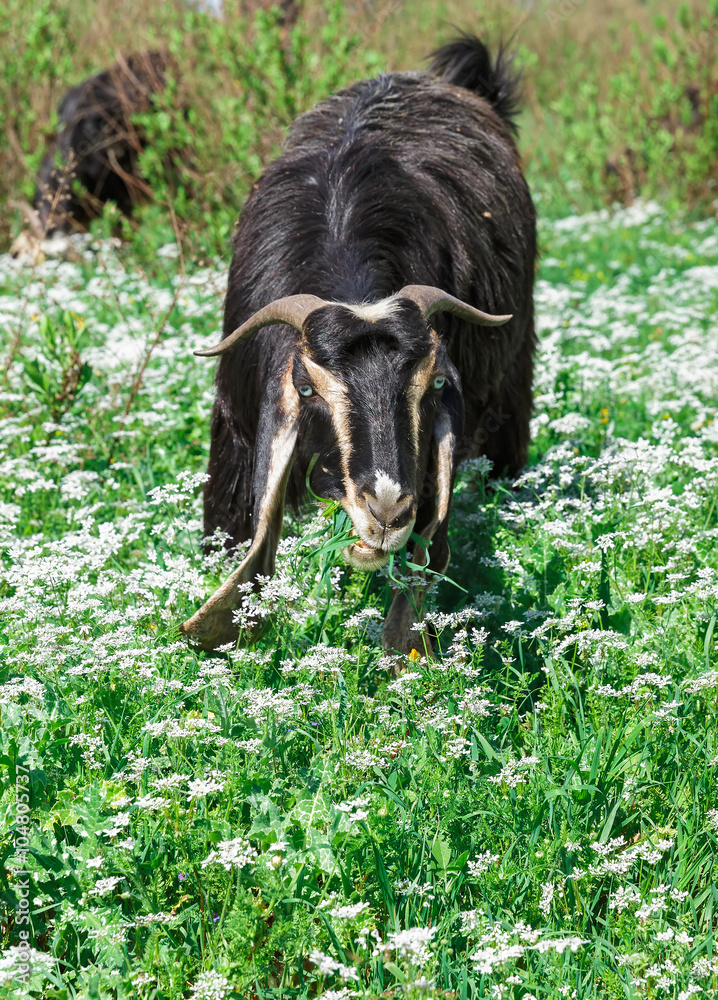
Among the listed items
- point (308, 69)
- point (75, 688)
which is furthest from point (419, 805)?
point (308, 69)

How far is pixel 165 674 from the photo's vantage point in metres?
3.27

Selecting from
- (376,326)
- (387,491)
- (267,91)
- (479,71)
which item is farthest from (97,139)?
(387,491)

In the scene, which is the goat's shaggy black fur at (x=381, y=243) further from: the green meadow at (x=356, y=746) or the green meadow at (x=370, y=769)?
the green meadow at (x=370, y=769)

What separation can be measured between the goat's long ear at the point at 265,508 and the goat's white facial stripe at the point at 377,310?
39cm

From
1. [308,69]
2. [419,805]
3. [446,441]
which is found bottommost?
[419,805]

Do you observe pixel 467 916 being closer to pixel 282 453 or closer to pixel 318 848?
pixel 318 848

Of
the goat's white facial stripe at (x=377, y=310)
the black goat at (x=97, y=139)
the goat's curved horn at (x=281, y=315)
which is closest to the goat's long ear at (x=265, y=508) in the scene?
the goat's curved horn at (x=281, y=315)

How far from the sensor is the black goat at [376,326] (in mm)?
3426

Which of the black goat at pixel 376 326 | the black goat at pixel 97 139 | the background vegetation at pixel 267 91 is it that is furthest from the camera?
the black goat at pixel 97 139

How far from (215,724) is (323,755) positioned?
0.34m

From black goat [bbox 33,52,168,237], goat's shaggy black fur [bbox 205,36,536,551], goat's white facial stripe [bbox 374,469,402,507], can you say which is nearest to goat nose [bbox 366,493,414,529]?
goat's white facial stripe [bbox 374,469,402,507]

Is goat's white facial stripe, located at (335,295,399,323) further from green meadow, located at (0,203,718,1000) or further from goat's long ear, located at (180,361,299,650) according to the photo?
green meadow, located at (0,203,718,1000)

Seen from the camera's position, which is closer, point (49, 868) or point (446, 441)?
point (49, 868)

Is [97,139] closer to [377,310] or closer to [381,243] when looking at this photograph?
[381,243]
